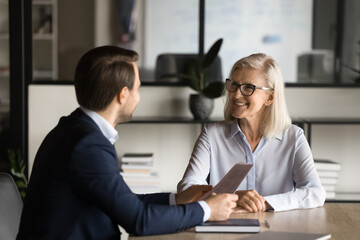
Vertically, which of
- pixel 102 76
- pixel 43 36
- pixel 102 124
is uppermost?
pixel 43 36

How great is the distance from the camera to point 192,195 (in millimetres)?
2289

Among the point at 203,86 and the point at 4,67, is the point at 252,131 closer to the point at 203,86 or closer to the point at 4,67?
the point at 203,86

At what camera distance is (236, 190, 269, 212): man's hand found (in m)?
2.25

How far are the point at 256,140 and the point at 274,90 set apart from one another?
0.24 meters

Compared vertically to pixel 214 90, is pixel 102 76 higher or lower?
higher

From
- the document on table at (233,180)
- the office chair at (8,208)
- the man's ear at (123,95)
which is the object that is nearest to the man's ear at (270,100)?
the document on table at (233,180)

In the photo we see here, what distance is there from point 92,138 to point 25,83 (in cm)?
295

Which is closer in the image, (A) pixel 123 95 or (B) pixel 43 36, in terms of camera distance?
(A) pixel 123 95

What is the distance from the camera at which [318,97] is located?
4582 mm

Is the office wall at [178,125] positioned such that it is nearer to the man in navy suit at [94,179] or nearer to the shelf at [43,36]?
the shelf at [43,36]

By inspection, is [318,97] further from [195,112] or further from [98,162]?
[98,162]

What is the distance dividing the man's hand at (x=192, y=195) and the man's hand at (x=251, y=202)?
13 cm

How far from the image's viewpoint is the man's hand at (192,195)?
2.27 m

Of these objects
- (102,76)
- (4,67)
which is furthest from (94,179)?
(4,67)
